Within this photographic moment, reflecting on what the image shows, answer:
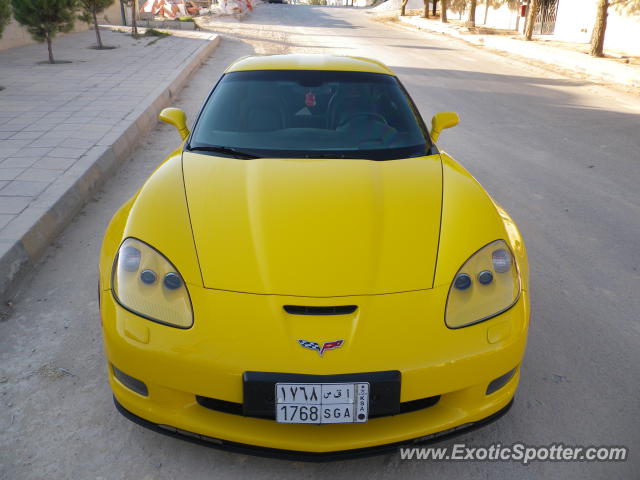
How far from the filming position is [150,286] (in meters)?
2.15

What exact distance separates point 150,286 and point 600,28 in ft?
57.0

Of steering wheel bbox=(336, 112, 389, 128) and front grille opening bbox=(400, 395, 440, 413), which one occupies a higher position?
steering wheel bbox=(336, 112, 389, 128)

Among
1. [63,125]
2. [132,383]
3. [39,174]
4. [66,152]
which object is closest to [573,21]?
[63,125]

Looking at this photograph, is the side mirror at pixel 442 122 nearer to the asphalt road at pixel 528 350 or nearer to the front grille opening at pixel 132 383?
the asphalt road at pixel 528 350

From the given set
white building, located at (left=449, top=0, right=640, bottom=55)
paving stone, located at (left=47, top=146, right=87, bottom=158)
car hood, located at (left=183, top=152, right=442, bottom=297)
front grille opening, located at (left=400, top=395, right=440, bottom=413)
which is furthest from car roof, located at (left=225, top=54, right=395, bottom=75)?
white building, located at (left=449, top=0, right=640, bottom=55)

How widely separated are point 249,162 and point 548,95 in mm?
9561

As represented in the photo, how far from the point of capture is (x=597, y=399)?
254 cm

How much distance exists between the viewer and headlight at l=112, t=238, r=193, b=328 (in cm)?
205

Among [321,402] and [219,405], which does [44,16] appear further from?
[321,402]

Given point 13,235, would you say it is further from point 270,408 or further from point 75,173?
point 270,408

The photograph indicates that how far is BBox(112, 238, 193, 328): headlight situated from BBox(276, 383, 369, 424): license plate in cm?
45

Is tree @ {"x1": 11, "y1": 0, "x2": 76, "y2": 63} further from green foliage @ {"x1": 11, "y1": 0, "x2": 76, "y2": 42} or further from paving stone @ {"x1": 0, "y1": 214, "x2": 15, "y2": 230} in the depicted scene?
paving stone @ {"x1": 0, "y1": 214, "x2": 15, "y2": 230}

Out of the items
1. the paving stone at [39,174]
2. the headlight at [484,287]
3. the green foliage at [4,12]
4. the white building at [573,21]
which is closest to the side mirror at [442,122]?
the headlight at [484,287]

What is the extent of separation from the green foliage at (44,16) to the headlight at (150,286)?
12.2 metres
